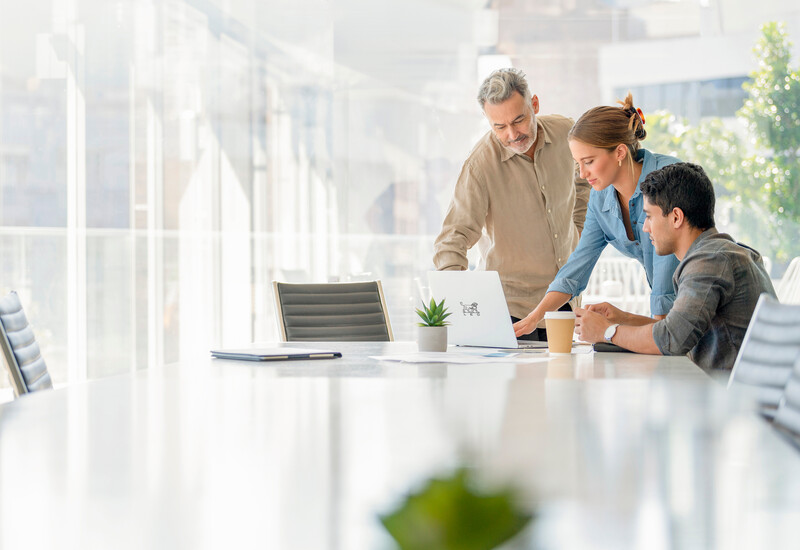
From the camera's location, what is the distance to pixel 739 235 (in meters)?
6.44

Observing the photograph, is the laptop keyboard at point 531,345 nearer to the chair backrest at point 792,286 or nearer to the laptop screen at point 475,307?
the laptop screen at point 475,307

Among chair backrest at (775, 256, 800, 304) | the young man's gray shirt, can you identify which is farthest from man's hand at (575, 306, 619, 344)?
chair backrest at (775, 256, 800, 304)

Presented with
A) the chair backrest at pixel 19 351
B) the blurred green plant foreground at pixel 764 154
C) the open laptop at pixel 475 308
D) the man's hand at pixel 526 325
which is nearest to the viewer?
the chair backrest at pixel 19 351

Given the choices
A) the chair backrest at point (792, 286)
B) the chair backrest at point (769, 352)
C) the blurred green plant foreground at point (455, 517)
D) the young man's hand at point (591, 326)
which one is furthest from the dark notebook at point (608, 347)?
the chair backrest at point (792, 286)

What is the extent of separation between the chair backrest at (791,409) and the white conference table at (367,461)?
76mm

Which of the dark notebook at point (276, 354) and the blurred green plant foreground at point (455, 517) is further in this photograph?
the dark notebook at point (276, 354)

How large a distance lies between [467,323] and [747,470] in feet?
4.61

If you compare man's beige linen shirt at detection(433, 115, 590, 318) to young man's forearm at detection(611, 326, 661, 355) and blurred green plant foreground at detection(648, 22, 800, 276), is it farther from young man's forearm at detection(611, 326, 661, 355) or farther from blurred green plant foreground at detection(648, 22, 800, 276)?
blurred green plant foreground at detection(648, 22, 800, 276)

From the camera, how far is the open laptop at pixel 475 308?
1.99m

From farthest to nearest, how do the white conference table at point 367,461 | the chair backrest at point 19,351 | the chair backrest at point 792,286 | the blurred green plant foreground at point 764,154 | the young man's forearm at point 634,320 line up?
the blurred green plant foreground at point 764,154, the chair backrest at point 792,286, the young man's forearm at point 634,320, the chair backrest at point 19,351, the white conference table at point 367,461

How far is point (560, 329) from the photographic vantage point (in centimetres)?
191

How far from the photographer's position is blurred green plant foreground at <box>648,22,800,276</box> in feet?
20.6

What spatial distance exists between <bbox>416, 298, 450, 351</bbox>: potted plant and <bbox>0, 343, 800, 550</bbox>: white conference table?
56cm

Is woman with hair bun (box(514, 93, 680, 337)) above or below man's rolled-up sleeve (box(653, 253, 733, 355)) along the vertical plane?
above
